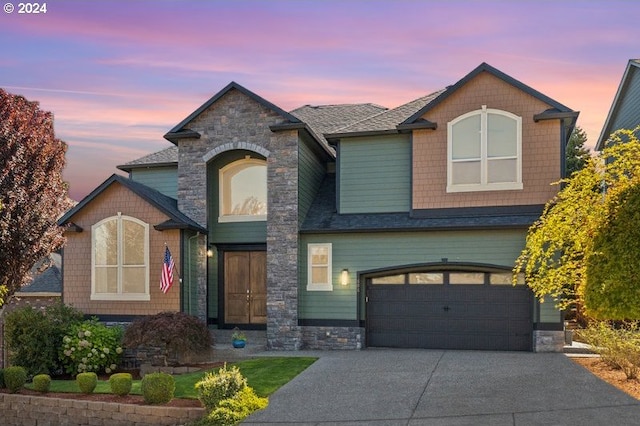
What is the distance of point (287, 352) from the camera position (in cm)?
1524

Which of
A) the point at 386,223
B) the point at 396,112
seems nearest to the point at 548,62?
the point at 396,112

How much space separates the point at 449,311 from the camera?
15.2 m

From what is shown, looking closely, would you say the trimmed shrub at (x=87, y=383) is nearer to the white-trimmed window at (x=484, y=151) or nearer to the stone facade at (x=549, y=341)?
the white-trimmed window at (x=484, y=151)

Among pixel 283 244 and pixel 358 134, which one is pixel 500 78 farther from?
pixel 283 244

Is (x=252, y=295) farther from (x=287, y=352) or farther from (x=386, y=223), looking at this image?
(x=386, y=223)

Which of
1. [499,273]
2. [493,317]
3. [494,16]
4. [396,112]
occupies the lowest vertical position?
[493,317]

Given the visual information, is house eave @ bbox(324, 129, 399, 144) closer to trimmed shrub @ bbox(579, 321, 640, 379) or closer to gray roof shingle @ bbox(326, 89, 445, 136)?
gray roof shingle @ bbox(326, 89, 445, 136)

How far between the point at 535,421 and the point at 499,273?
271 inches

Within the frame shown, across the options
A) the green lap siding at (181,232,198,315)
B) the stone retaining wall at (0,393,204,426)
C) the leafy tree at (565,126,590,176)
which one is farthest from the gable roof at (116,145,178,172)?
the leafy tree at (565,126,590,176)

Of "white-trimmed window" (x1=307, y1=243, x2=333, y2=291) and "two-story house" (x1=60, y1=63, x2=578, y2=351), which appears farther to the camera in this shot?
"white-trimmed window" (x1=307, y1=243, x2=333, y2=291)

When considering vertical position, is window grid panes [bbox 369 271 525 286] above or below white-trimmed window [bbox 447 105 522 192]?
below

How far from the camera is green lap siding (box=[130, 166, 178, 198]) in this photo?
19.4 m

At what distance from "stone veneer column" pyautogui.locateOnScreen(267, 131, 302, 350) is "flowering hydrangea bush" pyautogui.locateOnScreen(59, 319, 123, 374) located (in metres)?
4.04

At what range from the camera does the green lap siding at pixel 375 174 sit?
52.5 feet
